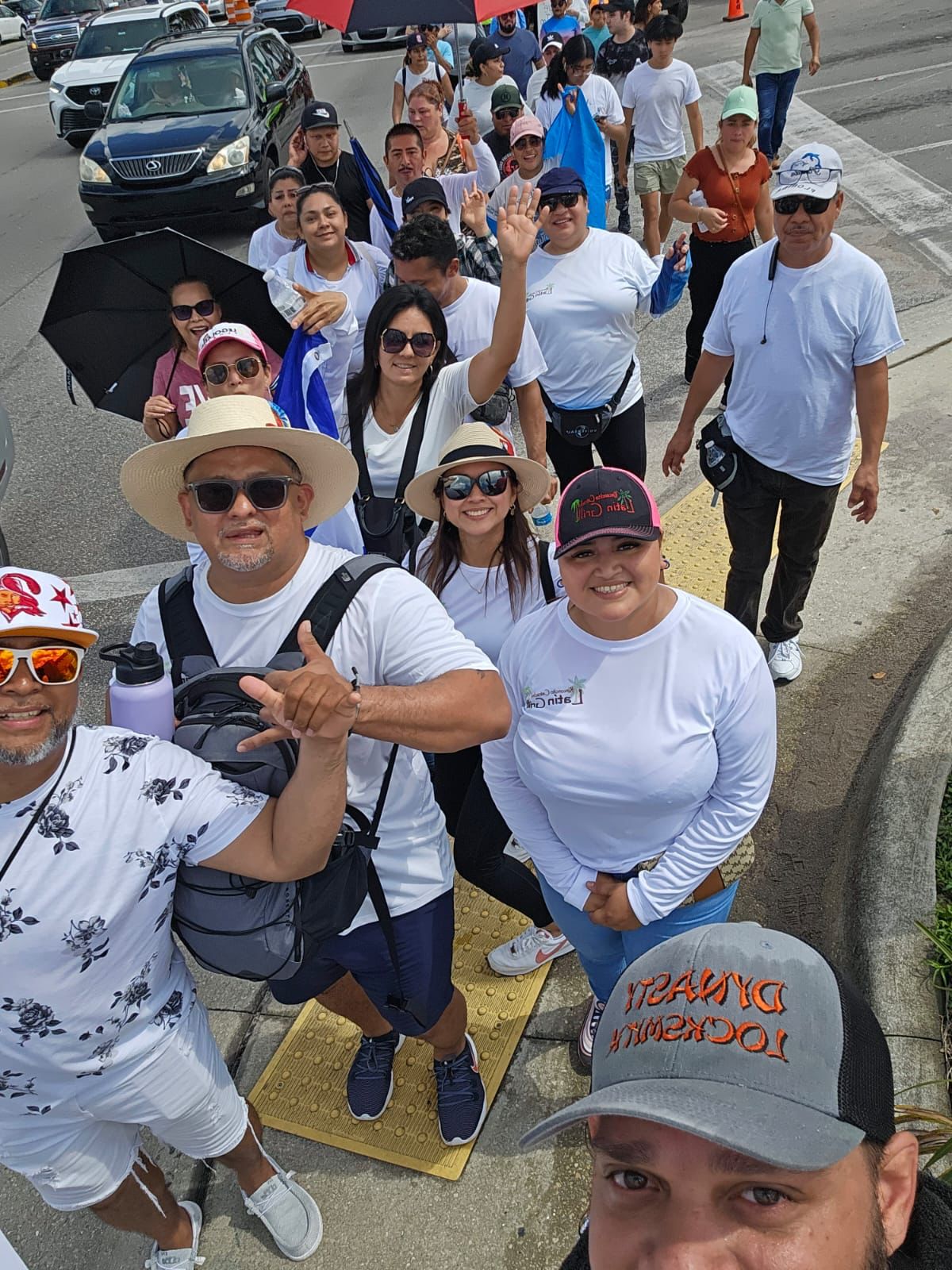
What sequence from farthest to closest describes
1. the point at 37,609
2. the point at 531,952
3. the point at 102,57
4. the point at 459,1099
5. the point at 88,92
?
1. the point at 102,57
2. the point at 88,92
3. the point at 531,952
4. the point at 459,1099
5. the point at 37,609

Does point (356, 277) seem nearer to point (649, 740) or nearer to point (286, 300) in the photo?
point (286, 300)

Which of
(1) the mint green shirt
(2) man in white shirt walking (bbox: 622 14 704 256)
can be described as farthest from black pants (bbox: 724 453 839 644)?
(1) the mint green shirt

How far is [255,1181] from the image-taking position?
8.71ft

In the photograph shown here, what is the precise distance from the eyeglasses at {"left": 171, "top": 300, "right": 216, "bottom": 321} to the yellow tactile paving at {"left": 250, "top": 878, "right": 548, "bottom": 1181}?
2577 mm

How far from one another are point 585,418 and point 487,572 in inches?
70.0

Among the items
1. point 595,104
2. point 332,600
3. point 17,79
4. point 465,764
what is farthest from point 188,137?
point 17,79

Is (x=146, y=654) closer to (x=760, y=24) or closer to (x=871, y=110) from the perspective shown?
(x=760, y=24)

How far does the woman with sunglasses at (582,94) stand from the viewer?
314 inches

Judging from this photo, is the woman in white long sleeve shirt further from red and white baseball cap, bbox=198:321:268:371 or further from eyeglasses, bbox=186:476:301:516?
red and white baseball cap, bbox=198:321:268:371

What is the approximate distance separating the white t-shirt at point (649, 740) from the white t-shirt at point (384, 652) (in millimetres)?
237

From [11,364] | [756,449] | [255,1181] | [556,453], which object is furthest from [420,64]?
[255,1181]

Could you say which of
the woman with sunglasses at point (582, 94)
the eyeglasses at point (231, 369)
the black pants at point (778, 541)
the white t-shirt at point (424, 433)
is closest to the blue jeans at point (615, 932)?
the white t-shirt at point (424, 433)

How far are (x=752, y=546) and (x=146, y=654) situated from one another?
2878 mm

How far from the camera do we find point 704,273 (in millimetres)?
6227
